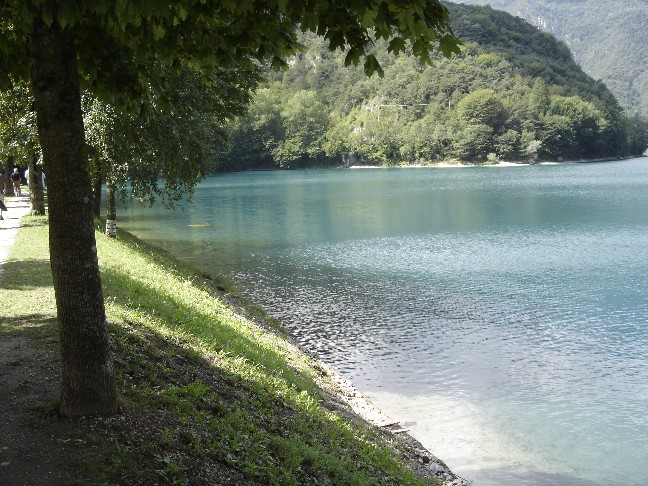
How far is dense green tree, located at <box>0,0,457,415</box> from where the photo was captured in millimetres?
5352

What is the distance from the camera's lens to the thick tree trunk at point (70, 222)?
5992 mm

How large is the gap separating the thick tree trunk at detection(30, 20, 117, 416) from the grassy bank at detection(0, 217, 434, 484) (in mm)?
511

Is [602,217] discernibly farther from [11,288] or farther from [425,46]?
[425,46]

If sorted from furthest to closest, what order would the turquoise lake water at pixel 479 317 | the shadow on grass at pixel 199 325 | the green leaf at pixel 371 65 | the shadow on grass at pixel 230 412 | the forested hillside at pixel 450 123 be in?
the forested hillside at pixel 450 123, the turquoise lake water at pixel 479 317, the shadow on grass at pixel 199 325, the shadow on grass at pixel 230 412, the green leaf at pixel 371 65

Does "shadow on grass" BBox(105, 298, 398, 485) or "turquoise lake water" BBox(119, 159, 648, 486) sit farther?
"turquoise lake water" BBox(119, 159, 648, 486)

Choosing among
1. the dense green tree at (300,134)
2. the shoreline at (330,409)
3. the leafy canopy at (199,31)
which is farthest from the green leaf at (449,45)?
the dense green tree at (300,134)

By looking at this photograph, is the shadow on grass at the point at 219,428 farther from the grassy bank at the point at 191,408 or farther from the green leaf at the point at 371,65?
the green leaf at the point at 371,65

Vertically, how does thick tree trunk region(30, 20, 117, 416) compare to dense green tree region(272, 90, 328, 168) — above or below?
below

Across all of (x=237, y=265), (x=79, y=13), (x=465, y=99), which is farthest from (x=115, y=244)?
(x=465, y=99)

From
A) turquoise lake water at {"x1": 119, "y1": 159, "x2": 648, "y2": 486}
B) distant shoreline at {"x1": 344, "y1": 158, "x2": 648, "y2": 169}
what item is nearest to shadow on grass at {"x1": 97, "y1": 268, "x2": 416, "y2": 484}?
turquoise lake water at {"x1": 119, "y1": 159, "x2": 648, "y2": 486}

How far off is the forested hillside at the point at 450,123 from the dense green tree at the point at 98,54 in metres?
139

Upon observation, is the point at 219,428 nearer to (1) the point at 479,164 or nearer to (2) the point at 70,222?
(2) the point at 70,222

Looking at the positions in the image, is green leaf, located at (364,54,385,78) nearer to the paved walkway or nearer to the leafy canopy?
the leafy canopy

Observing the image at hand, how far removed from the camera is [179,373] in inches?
376
